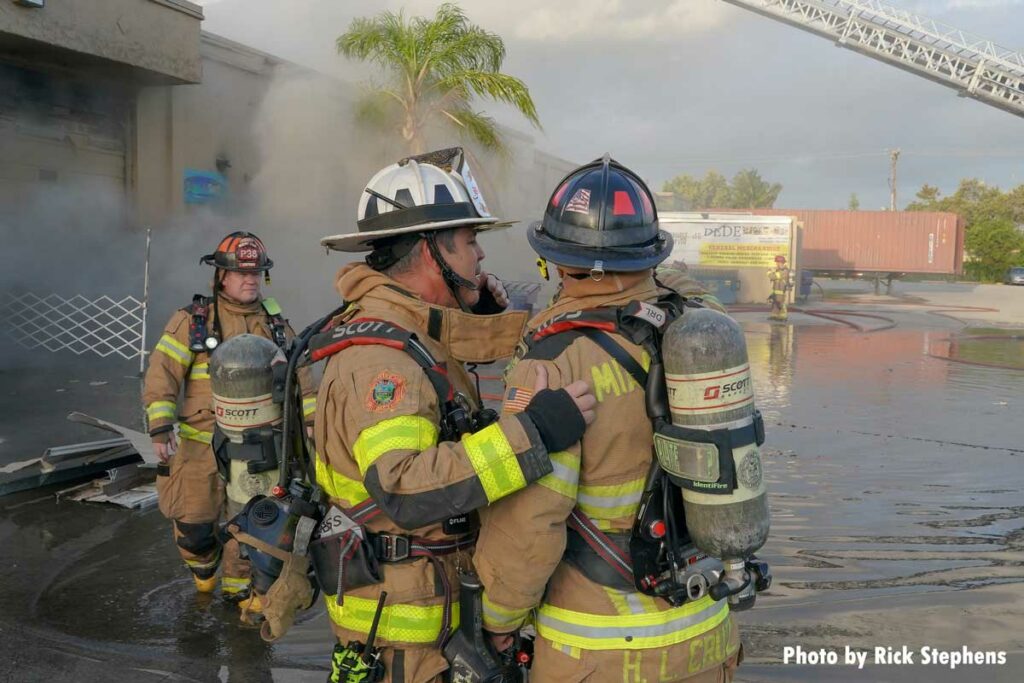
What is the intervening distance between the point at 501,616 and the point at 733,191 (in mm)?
94622

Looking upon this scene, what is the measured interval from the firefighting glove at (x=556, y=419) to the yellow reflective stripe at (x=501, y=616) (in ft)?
1.42

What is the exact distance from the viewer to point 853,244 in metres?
38.4

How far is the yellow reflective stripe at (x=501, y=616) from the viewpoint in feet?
6.72

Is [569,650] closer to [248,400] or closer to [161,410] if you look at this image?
[248,400]

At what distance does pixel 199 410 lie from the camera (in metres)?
4.50

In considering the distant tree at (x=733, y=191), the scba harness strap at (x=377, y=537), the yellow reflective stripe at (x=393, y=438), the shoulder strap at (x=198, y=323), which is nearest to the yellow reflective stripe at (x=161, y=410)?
the shoulder strap at (x=198, y=323)

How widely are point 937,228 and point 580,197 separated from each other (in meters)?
39.7

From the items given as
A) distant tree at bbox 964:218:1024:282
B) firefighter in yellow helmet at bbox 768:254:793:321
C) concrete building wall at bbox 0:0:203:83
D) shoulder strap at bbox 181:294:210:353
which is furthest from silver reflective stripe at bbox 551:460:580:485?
distant tree at bbox 964:218:1024:282

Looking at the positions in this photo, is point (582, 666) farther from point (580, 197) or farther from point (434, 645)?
point (580, 197)

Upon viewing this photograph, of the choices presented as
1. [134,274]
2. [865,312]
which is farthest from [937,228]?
[134,274]

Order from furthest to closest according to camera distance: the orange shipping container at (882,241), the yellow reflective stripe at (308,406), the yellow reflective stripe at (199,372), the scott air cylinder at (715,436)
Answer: the orange shipping container at (882,241) → the yellow reflective stripe at (199,372) → the yellow reflective stripe at (308,406) → the scott air cylinder at (715,436)

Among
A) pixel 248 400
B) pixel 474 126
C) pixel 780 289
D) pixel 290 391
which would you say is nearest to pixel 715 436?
pixel 290 391

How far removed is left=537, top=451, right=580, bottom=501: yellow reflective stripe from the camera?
77.0 inches

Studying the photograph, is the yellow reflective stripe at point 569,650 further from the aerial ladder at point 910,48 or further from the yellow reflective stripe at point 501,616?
the aerial ladder at point 910,48
